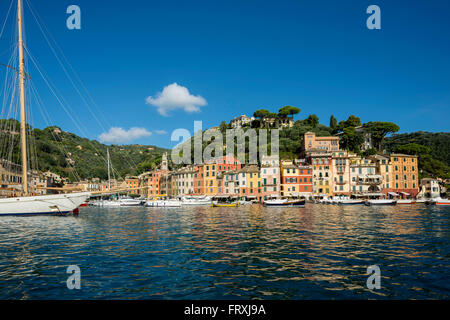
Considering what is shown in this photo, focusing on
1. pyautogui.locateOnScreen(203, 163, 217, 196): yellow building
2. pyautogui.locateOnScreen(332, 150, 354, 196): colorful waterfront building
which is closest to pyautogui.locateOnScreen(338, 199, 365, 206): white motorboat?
pyautogui.locateOnScreen(332, 150, 354, 196): colorful waterfront building

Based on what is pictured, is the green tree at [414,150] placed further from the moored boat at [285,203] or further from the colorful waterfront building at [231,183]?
the moored boat at [285,203]

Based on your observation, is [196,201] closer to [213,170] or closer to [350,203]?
[213,170]

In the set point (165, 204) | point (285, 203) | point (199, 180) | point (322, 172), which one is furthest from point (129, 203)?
point (322, 172)

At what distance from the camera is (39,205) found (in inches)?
1558

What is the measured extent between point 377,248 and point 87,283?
1614 cm

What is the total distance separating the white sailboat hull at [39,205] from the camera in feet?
126

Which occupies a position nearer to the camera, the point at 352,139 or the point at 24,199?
the point at 24,199

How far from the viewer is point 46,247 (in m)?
19.2

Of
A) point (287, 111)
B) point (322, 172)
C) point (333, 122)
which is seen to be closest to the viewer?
point (322, 172)

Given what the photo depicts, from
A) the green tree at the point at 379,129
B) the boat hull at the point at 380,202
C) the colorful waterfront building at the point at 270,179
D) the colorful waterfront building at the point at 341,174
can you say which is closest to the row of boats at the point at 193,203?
the colorful waterfront building at the point at 270,179

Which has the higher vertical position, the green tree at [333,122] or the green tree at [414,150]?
the green tree at [333,122]
